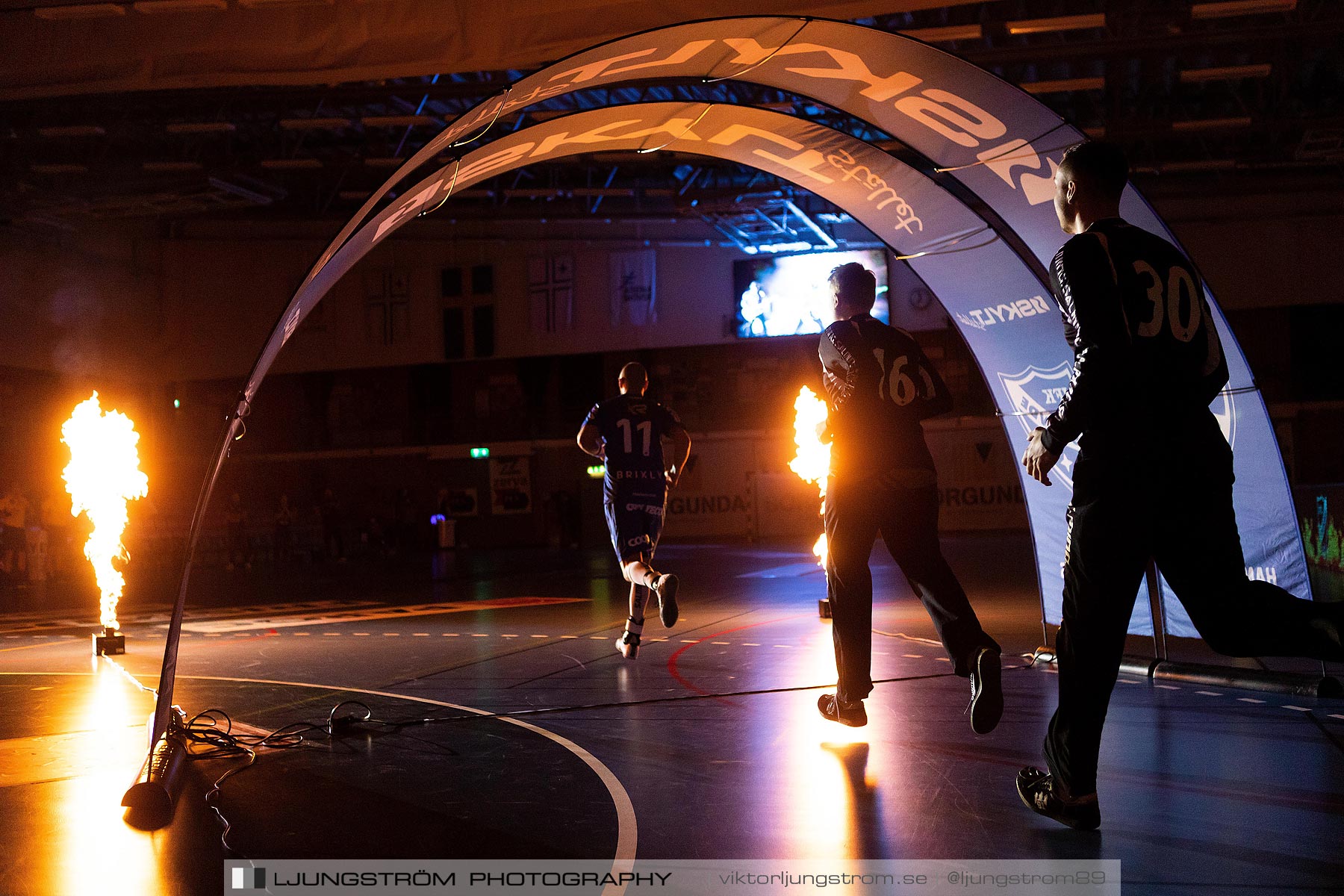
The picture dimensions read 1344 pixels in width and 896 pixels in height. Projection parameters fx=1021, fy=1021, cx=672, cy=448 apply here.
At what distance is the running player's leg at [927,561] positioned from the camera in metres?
4.35

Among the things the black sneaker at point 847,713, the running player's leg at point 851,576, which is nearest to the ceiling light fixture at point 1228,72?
the running player's leg at point 851,576

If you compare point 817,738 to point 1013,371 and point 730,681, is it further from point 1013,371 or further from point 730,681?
point 1013,371

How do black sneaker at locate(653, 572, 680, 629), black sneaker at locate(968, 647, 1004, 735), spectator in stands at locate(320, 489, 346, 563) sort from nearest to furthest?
black sneaker at locate(968, 647, 1004, 735) < black sneaker at locate(653, 572, 680, 629) < spectator in stands at locate(320, 489, 346, 563)

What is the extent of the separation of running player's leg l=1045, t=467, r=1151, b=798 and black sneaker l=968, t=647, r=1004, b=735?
0.80m

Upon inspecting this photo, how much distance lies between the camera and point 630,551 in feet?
23.6

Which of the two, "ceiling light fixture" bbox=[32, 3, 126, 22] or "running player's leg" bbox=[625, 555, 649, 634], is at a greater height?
"ceiling light fixture" bbox=[32, 3, 126, 22]

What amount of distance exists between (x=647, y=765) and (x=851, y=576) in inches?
47.5

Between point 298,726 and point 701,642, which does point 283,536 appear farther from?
point 298,726

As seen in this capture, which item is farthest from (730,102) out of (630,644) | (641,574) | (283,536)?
(283,536)

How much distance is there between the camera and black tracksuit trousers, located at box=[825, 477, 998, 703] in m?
4.37

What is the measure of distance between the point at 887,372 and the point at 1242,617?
6.09ft

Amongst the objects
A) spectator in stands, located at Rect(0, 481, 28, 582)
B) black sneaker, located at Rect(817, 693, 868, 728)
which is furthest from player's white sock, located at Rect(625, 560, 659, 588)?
spectator in stands, located at Rect(0, 481, 28, 582)

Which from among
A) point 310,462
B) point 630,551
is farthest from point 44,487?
point 630,551

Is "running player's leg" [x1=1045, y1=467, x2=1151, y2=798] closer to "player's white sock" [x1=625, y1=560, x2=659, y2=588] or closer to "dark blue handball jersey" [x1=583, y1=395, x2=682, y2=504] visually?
"player's white sock" [x1=625, y1=560, x2=659, y2=588]
